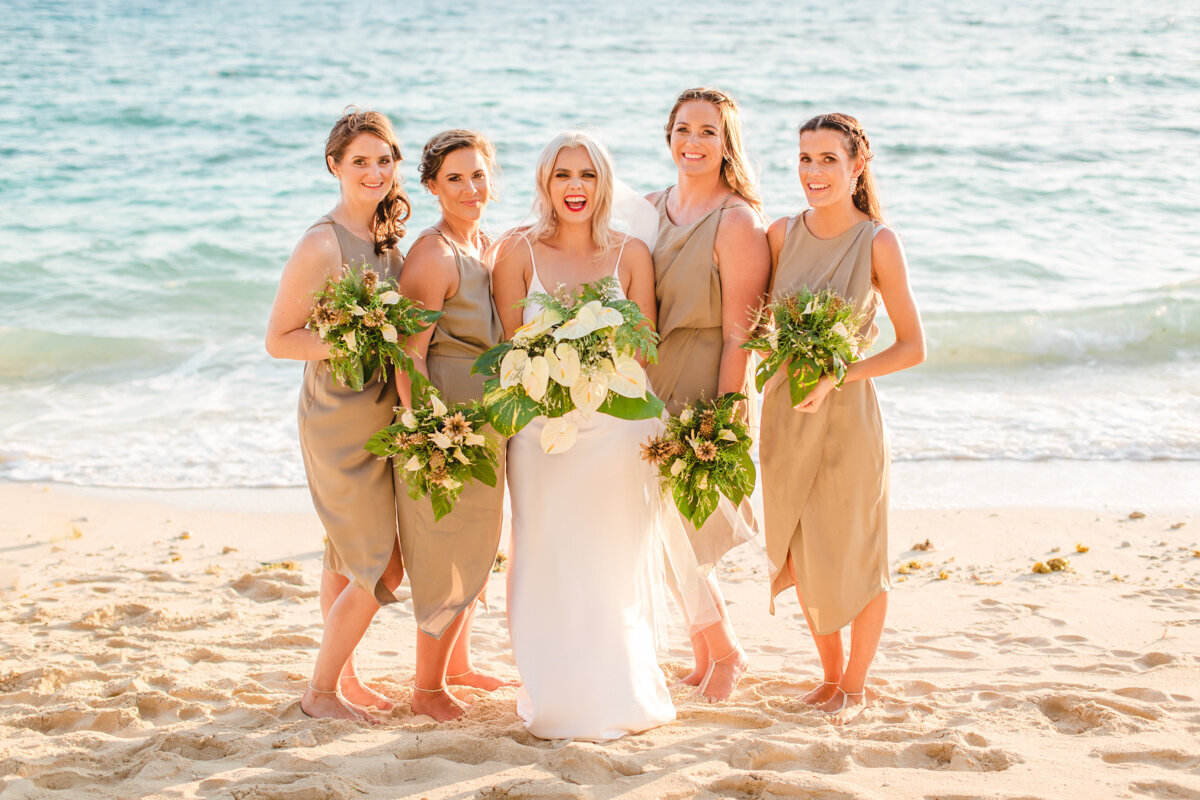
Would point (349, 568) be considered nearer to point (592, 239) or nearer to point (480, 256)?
point (480, 256)

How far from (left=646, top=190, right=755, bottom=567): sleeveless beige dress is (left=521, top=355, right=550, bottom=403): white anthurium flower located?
2.67ft

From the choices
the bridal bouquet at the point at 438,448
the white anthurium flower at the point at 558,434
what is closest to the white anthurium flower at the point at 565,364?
the white anthurium flower at the point at 558,434

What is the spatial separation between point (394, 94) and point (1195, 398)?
16.9 metres

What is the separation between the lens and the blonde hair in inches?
163

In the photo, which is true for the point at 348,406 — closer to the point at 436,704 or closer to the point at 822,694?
the point at 436,704

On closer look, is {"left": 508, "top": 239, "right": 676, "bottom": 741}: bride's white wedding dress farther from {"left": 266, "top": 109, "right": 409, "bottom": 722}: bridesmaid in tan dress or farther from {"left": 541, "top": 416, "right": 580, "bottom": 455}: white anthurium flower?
{"left": 266, "top": 109, "right": 409, "bottom": 722}: bridesmaid in tan dress

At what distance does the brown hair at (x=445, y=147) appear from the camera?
14.1ft

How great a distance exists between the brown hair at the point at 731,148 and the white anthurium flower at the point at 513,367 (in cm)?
130

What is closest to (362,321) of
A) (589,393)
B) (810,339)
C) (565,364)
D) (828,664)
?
(565,364)

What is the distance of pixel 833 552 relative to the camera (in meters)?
4.26

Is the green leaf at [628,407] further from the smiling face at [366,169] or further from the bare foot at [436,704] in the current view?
the bare foot at [436,704]

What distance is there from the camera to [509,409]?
3838mm

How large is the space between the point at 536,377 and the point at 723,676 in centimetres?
183

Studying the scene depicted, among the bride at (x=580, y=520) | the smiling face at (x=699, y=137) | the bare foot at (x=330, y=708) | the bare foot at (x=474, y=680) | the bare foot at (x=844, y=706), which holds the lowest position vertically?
the bare foot at (x=474, y=680)
